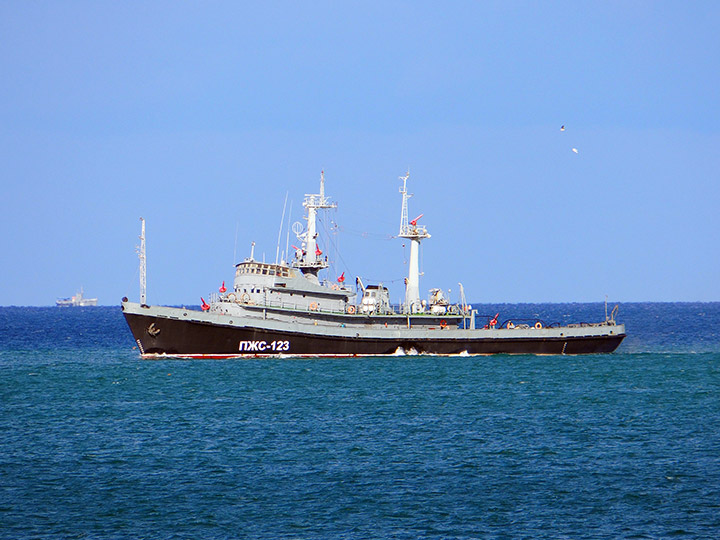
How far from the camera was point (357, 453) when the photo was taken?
34281 mm

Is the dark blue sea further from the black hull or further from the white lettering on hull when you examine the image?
the white lettering on hull

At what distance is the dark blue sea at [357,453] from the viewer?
25469 millimetres

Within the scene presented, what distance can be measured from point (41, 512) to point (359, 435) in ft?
48.9

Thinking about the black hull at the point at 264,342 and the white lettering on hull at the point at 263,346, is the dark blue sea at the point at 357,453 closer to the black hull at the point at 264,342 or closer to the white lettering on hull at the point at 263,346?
the black hull at the point at 264,342

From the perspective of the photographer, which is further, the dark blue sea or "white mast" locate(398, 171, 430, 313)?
"white mast" locate(398, 171, 430, 313)

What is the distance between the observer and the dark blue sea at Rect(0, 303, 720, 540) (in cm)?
2547

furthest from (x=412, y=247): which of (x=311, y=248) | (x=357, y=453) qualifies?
(x=357, y=453)

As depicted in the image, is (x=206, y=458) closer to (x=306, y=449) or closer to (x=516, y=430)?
(x=306, y=449)

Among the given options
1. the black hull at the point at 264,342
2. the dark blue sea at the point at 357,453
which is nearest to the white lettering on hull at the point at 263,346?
the black hull at the point at 264,342

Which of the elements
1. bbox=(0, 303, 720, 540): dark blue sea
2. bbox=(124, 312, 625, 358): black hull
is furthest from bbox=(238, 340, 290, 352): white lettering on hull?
bbox=(0, 303, 720, 540): dark blue sea

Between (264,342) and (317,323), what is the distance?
14.6ft

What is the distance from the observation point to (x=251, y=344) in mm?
63344

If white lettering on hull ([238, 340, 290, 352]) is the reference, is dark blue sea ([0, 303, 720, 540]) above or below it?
below

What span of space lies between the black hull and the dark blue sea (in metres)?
2.58
